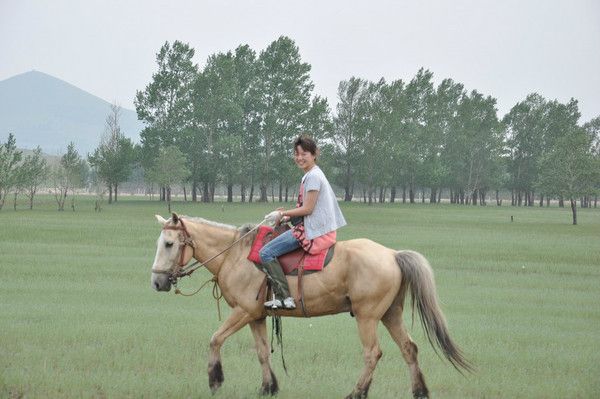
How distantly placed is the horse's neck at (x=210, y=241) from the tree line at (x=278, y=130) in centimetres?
7468

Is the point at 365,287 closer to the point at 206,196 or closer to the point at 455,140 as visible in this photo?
the point at 206,196

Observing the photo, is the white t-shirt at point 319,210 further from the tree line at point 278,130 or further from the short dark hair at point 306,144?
the tree line at point 278,130

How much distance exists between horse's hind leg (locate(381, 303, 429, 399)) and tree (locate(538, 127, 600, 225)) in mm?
59434

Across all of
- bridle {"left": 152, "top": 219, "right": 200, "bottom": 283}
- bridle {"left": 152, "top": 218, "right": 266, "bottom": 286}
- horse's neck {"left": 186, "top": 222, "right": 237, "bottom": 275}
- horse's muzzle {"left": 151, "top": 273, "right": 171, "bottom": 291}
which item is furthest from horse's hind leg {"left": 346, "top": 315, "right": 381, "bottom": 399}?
horse's muzzle {"left": 151, "top": 273, "right": 171, "bottom": 291}

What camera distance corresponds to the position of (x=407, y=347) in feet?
28.3

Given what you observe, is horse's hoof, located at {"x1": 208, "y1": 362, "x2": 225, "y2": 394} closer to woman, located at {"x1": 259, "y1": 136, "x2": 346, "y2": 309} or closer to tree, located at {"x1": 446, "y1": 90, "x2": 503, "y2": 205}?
woman, located at {"x1": 259, "y1": 136, "x2": 346, "y2": 309}

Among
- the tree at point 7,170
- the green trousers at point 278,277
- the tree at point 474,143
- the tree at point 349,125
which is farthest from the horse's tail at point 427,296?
the tree at point 474,143

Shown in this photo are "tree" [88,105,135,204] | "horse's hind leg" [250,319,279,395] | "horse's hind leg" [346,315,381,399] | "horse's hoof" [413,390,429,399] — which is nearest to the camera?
"horse's hind leg" [346,315,381,399]

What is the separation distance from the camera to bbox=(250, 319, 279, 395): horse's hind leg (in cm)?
880

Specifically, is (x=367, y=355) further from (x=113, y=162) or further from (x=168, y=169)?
(x=113, y=162)

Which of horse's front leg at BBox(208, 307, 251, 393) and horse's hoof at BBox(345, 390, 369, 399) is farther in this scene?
horse's front leg at BBox(208, 307, 251, 393)

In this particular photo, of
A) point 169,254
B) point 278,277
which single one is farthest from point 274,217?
point 169,254

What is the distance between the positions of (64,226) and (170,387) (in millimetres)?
35694

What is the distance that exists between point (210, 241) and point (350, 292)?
2205 millimetres
